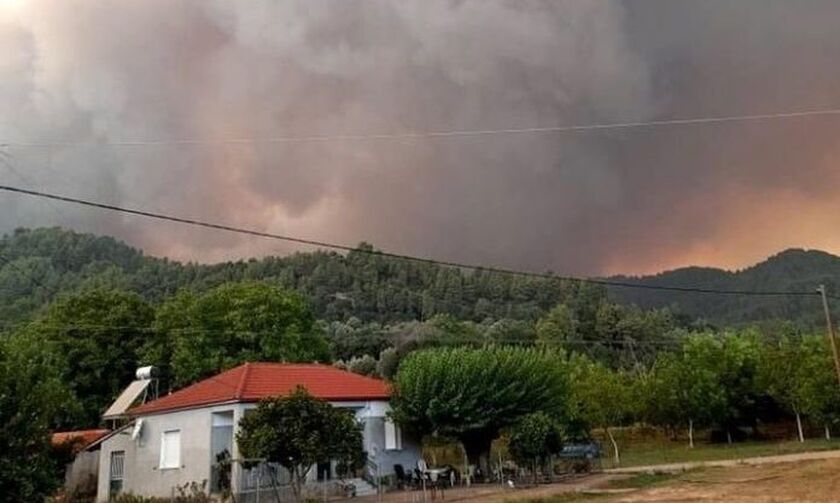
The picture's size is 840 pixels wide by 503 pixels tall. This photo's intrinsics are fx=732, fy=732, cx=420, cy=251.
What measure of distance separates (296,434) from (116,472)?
1248 centimetres

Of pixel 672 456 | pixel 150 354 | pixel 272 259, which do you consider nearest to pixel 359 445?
pixel 672 456

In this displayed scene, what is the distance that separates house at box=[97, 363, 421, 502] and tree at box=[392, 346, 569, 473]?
4.18 feet

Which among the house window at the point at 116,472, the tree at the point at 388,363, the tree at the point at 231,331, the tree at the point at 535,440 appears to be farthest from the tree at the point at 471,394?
the tree at the point at 388,363

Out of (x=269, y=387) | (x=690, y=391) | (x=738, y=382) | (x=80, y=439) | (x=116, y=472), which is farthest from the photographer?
(x=738, y=382)

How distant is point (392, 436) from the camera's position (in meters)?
31.8

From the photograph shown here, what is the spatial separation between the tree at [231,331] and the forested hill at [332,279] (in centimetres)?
7045

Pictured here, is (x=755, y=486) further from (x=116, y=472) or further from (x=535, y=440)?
(x=116, y=472)

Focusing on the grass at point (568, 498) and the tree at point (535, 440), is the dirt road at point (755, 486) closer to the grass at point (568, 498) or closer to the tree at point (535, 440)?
the grass at point (568, 498)

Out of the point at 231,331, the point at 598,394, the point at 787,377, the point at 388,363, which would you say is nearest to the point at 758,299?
the point at 388,363

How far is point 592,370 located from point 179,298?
33.8 metres

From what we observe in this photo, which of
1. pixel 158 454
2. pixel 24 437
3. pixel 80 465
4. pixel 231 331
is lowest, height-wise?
pixel 80 465

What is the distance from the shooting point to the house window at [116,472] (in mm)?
30078

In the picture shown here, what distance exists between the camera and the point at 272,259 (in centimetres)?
17512

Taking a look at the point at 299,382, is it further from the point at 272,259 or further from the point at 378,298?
the point at 272,259
